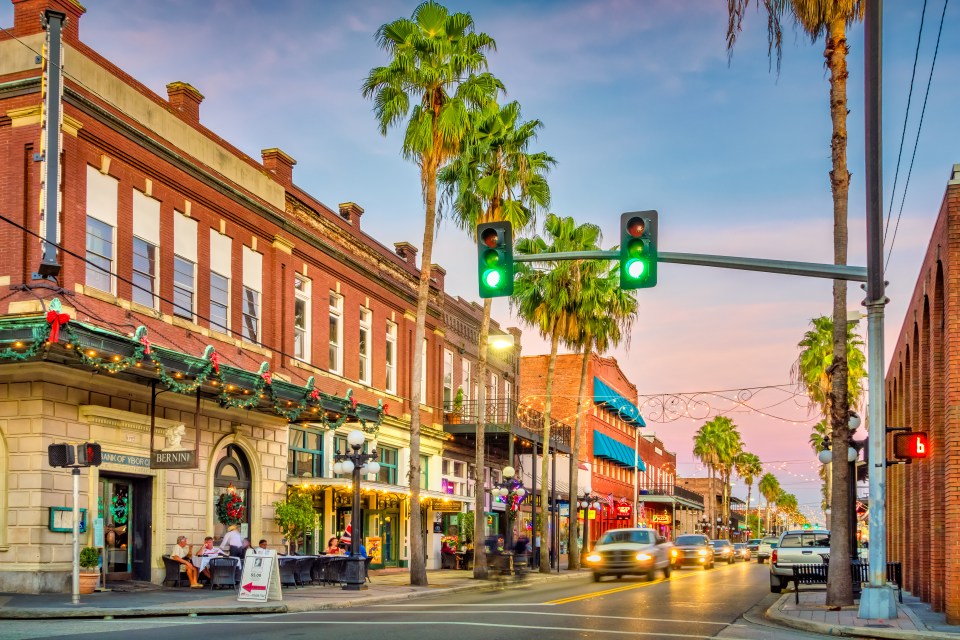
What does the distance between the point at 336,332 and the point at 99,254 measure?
12271 mm

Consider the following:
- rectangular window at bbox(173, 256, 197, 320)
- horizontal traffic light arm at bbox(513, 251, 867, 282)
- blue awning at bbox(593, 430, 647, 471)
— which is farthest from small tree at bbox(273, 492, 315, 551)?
blue awning at bbox(593, 430, 647, 471)

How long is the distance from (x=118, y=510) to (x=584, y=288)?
868 inches

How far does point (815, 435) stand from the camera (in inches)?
3071

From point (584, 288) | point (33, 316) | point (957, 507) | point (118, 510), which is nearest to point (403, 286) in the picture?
point (584, 288)

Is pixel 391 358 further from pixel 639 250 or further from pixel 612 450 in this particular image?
pixel 612 450

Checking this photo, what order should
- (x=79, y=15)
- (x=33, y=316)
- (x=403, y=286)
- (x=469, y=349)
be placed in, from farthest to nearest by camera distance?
(x=469, y=349) → (x=403, y=286) → (x=79, y=15) → (x=33, y=316)

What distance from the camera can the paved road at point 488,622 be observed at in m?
14.2

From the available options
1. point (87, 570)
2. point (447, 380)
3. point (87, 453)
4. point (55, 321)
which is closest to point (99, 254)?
point (55, 321)

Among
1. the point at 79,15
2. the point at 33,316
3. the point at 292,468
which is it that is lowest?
the point at 292,468

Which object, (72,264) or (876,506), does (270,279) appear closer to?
(72,264)

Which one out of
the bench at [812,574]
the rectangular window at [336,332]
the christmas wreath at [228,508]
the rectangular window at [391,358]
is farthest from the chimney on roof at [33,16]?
the bench at [812,574]

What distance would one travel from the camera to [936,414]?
1958 cm

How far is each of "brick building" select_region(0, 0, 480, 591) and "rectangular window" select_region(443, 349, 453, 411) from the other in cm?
829

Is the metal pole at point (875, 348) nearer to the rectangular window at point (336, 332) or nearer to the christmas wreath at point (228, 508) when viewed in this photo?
the christmas wreath at point (228, 508)
